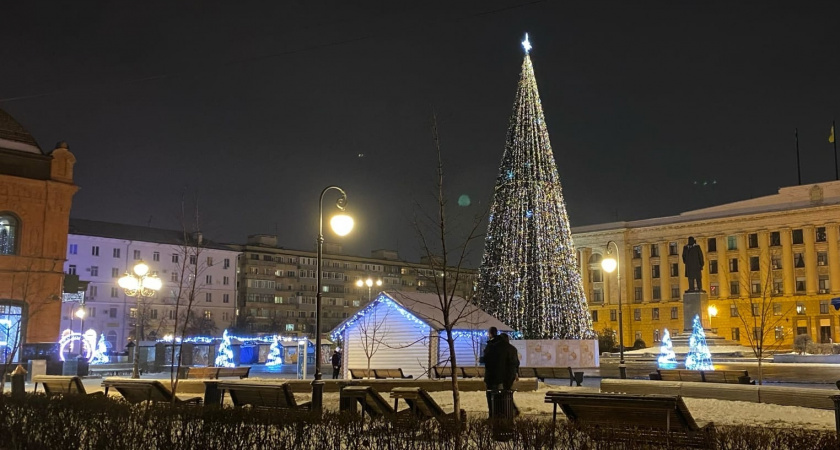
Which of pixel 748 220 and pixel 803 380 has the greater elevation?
pixel 748 220

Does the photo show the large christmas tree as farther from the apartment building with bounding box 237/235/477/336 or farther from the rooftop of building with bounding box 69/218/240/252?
the apartment building with bounding box 237/235/477/336

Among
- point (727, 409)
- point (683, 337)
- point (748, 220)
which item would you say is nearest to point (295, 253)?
point (748, 220)

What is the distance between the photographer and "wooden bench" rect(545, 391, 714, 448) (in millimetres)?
10828

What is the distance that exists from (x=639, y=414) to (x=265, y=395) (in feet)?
24.6

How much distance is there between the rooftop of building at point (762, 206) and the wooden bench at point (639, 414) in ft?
315

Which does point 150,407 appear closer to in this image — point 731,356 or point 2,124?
point 2,124

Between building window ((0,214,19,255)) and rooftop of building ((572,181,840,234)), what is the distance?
88.2 metres

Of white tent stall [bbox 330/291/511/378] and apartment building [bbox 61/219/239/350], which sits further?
apartment building [bbox 61/219/239/350]

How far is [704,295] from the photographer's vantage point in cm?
5425

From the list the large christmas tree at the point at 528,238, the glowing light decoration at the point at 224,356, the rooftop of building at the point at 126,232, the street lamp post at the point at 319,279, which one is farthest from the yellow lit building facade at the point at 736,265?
the street lamp post at the point at 319,279

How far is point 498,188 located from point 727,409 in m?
25.8

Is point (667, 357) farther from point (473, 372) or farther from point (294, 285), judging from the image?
point (294, 285)

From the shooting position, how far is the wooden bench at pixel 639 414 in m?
10.8

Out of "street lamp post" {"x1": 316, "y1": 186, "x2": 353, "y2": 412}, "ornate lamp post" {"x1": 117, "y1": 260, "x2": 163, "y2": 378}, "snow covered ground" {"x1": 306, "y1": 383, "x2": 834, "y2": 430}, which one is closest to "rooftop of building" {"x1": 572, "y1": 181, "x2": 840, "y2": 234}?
"snow covered ground" {"x1": 306, "y1": 383, "x2": 834, "y2": 430}
